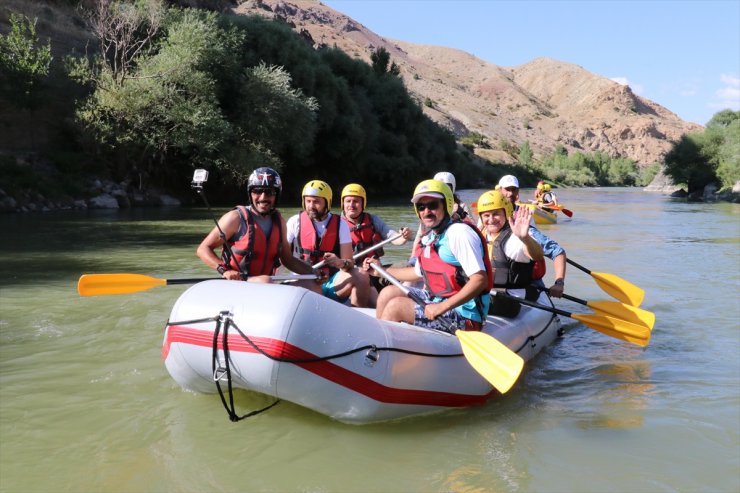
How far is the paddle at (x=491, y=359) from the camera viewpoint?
11.9ft

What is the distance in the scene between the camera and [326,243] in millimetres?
5539

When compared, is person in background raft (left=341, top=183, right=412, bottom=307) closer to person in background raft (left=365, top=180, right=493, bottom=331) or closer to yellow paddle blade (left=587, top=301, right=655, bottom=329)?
yellow paddle blade (left=587, top=301, right=655, bottom=329)

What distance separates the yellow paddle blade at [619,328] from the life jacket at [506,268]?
25.7 inches

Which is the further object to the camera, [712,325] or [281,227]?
[712,325]

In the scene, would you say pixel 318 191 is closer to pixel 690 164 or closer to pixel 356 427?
pixel 356 427

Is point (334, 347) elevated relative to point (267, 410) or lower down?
elevated

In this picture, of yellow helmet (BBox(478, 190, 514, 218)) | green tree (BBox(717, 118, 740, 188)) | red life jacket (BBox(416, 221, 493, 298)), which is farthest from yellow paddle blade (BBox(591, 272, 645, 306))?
green tree (BBox(717, 118, 740, 188))

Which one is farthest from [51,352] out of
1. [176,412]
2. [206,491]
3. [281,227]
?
[206,491]

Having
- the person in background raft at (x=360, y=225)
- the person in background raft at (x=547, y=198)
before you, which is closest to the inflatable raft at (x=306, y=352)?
the person in background raft at (x=360, y=225)

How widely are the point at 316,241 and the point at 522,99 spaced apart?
468ft

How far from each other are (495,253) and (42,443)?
368cm

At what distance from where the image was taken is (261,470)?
341cm

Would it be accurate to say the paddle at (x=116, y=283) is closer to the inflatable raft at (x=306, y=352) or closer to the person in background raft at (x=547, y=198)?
the inflatable raft at (x=306, y=352)

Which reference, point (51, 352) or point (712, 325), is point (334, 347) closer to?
point (51, 352)
